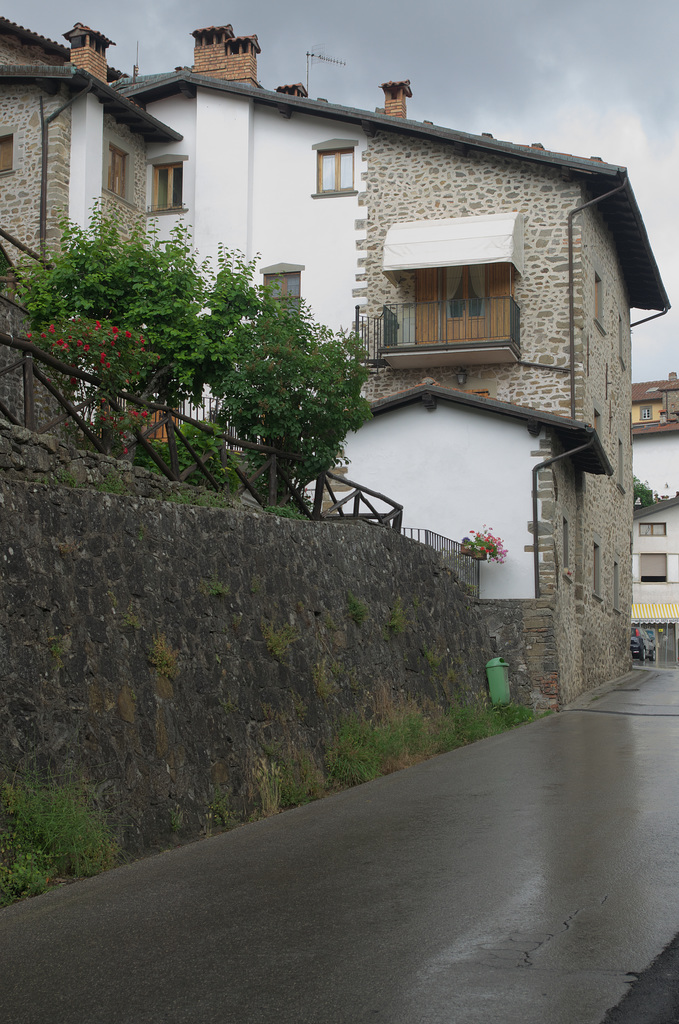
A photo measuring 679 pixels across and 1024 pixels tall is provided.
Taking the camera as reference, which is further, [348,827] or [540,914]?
[348,827]

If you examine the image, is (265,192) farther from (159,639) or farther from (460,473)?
(159,639)

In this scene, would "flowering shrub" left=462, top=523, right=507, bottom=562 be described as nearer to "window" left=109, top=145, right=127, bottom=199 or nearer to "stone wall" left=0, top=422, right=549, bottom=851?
"stone wall" left=0, top=422, right=549, bottom=851

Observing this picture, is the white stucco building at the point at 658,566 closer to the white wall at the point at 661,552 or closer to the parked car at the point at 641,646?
the white wall at the point at 661,552

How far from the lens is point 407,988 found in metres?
4.53

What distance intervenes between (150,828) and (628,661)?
26853mm

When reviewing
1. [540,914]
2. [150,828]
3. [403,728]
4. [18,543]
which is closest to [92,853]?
[150,828]

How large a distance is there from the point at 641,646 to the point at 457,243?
1048 inches

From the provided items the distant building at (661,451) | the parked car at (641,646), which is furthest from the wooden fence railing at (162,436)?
the distant building at (661,451)

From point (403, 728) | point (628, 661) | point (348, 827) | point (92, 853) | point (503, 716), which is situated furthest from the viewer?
point (628, 661)

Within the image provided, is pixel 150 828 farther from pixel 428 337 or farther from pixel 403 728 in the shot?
pixel 428 337

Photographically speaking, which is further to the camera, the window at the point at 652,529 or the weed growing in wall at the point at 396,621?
the window at the point at 652,529

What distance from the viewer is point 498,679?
696 inches

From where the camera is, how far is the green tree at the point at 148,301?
50.1 feet

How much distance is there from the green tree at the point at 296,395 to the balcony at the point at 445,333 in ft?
29.0
